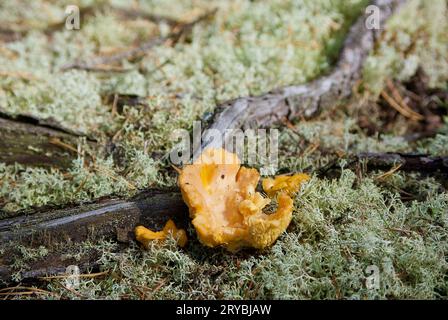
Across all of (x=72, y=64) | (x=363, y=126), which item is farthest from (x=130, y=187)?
(x=363, y=126)

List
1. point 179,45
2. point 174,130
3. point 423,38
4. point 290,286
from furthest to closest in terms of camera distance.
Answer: point 423,38 < point 179,45 < point 174,130 < point 290,286

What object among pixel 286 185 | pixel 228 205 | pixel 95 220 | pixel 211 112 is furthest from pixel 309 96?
pixel 95 220

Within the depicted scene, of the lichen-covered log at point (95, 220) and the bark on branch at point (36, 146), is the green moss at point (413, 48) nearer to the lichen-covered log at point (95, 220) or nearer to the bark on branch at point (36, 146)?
the lichen-covered log at point (95, 220)

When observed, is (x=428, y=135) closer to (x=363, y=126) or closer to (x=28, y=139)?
(x=363, y=126)

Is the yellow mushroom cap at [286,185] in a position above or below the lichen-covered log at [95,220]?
above

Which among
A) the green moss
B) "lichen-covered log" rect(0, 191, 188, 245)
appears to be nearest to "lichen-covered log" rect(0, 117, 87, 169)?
"lichen-covered log" rect(0, 191, 188, 245)

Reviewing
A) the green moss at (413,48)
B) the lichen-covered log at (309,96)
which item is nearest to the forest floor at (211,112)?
the green moss at (413,48)

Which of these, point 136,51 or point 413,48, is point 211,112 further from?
point 413,48
